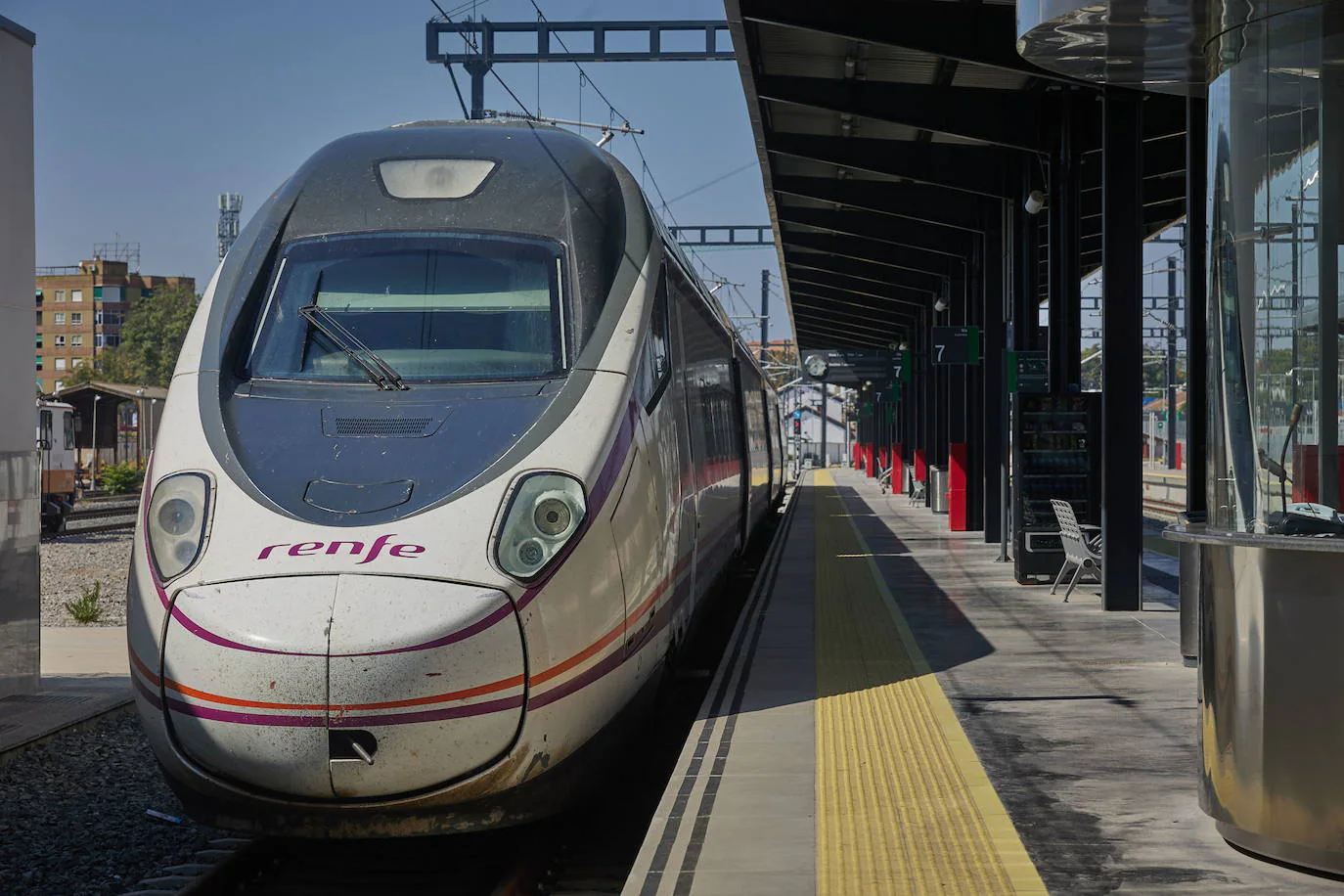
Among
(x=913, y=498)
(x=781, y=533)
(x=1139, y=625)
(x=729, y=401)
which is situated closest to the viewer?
(x=1139, y=625)

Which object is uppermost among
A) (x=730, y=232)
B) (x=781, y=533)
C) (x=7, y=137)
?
(x=730, y=232)

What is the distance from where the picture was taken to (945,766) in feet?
22.6

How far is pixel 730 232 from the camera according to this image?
42.6 metres

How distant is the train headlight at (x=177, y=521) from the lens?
6.02m

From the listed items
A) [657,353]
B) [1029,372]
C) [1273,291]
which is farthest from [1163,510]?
[1273,291]

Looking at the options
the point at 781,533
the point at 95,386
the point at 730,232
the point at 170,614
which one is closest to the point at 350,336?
the point at 170,614

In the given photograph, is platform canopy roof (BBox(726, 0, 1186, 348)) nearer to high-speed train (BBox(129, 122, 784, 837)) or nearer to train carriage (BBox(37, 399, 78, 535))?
high-speed train (BBox(129, 122, 784, 837))

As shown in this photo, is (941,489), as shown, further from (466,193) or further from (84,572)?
(466,193)

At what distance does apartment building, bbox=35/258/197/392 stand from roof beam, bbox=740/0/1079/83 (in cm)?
12363

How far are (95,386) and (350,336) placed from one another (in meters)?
39.4

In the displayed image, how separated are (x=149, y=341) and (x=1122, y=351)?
300ft

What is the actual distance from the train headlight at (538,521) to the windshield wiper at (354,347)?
1.01 metres

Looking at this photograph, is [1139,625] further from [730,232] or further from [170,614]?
[730,232]

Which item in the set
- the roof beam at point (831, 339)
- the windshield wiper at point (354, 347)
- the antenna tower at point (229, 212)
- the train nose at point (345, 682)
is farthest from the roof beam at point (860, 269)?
the antenna tower at point (229, 212)
